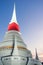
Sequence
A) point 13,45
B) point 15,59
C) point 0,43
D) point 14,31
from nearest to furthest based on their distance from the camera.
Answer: point 15,59 → point 13,45 → point 0,43 → point 14,31

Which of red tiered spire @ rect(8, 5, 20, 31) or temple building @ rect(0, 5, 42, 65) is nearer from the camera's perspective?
temple building @ rect(0, 5, 42, 65)

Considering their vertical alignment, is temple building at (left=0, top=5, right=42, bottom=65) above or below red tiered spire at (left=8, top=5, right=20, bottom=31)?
below

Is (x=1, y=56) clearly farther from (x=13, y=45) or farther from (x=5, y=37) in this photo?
(x=5, y=37)

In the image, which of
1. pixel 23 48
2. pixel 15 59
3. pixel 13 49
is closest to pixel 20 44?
pixel 23 48

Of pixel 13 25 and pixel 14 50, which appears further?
pixel 13 25

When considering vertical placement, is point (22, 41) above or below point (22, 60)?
above

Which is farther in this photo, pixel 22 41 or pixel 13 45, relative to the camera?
pixel 22 41

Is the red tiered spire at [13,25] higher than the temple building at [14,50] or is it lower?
higher

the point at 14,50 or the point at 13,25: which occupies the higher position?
the point at 13,25

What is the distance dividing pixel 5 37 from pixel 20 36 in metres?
6.38

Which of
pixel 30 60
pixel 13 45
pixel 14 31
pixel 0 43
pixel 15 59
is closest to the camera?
pixel 15 59

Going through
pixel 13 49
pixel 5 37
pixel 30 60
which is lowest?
pixel 30 60

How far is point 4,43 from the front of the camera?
57.6m

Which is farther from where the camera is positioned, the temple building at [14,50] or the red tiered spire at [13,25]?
the red tiered spire at [13,25]
